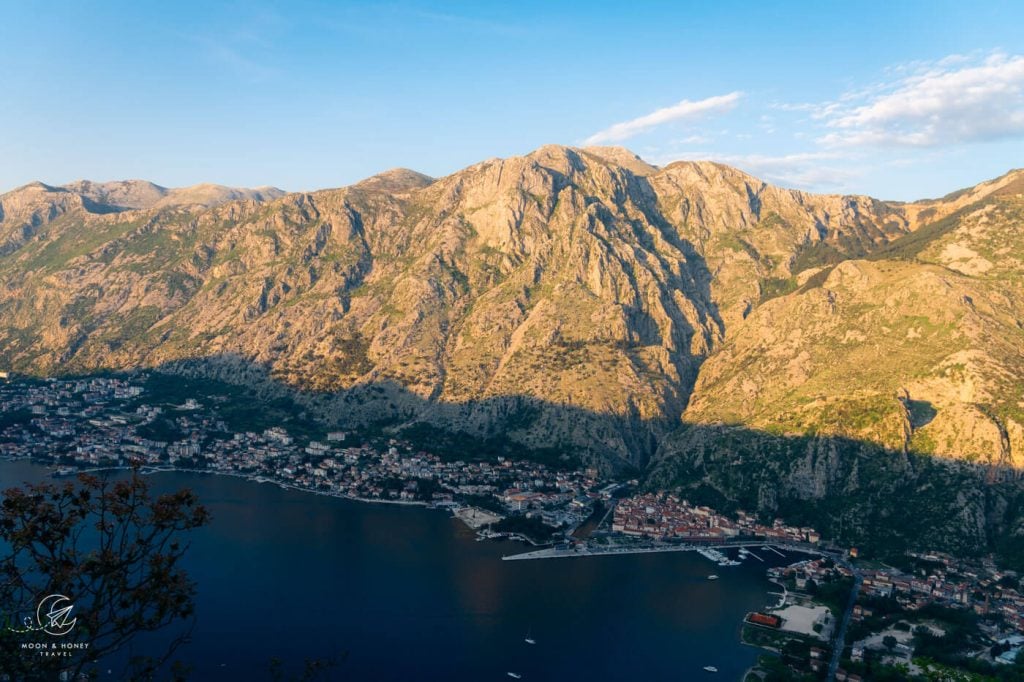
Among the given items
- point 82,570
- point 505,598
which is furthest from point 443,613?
point 82,570

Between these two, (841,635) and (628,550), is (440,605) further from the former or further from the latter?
(841,635)

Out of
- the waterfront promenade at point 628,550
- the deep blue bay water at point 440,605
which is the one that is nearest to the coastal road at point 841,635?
the deep blue bay water at point 440,605

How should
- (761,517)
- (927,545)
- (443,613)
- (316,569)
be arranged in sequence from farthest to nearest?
(761,517)
(927,545)
(316,569)
(443,613)

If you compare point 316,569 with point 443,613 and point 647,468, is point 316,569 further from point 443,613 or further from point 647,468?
point 647,468

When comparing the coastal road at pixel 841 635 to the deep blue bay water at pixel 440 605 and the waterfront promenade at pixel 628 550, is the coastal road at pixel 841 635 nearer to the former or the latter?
the deep blue bay water at pixel 440 605

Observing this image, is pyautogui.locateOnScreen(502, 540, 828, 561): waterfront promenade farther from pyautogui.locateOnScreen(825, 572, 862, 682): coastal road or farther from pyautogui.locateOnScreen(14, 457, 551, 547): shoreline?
pyautogui.locateOnScreen(825, 572, 862, 682): coastal road

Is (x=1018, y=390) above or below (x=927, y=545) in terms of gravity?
above
